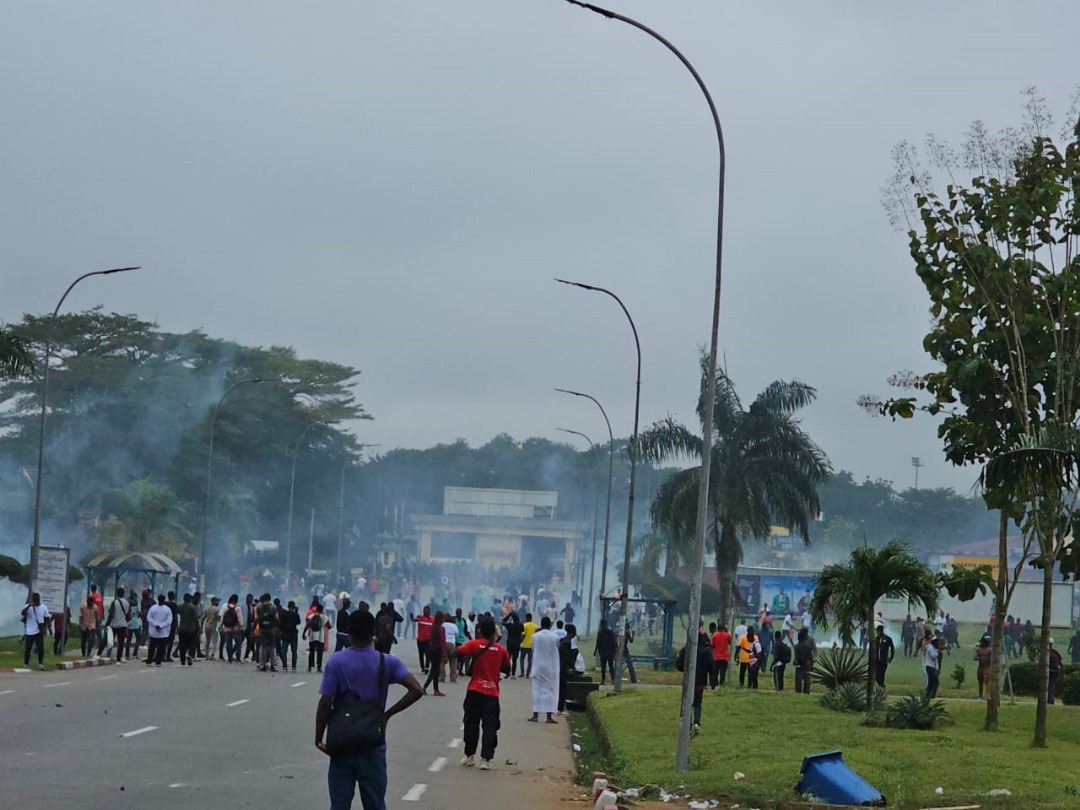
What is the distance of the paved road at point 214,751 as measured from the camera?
1466 centimetres

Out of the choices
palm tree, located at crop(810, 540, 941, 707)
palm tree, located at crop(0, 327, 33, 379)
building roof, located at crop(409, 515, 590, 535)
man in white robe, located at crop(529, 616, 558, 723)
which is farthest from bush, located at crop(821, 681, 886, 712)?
building roof, located at crop(409, 515, 590, 535)

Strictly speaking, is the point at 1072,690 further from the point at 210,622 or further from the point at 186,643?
the point at 210,622

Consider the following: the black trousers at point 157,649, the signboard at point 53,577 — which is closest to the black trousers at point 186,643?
the black trousers at point 157,649

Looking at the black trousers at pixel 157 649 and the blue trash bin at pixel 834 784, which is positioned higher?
the blue trash bin at pixel 834 784

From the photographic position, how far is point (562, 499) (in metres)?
137

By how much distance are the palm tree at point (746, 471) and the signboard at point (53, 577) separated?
20144mm

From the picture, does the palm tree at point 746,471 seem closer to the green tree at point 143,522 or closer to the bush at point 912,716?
the bush at point 912,716

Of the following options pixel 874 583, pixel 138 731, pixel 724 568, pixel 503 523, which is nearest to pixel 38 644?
pixel 138 731

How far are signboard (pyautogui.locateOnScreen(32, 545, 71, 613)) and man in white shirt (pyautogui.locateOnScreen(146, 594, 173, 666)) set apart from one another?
2099 mm

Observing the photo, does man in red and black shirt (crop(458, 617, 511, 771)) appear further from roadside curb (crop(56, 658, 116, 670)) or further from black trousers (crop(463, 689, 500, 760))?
roadside curb (crop(56, 658, 116, 670))

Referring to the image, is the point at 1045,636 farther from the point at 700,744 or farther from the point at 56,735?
the point at 56,735

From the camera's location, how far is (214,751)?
18422 mm

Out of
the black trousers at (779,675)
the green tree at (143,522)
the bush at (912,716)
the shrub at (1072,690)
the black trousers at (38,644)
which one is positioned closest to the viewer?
the bush at (912,716)

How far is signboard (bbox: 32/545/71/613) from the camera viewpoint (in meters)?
38.5
